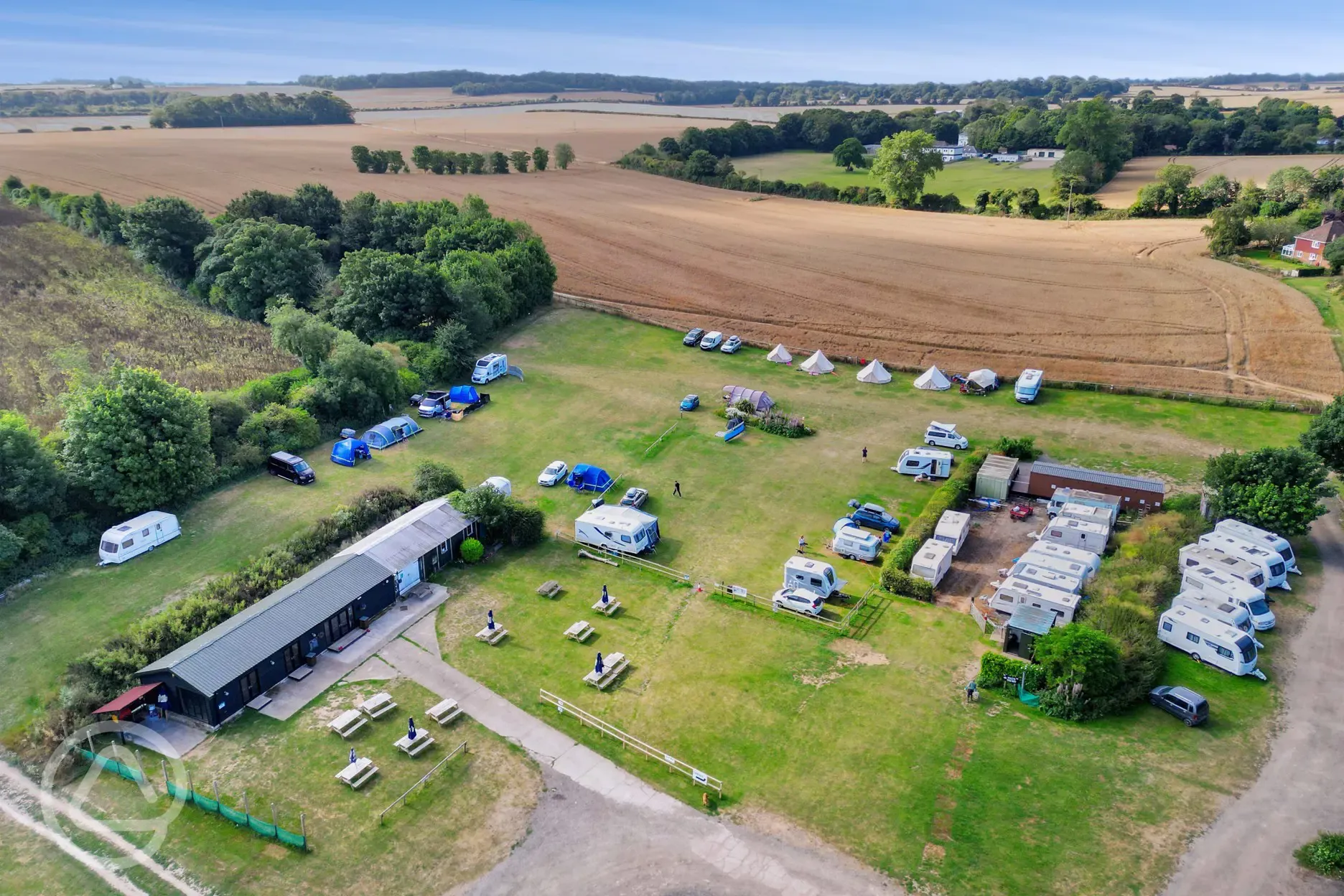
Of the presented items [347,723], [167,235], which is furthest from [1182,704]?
[167,235]

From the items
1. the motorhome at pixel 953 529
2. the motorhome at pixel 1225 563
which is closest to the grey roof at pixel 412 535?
the motorhome at pixel 953 529

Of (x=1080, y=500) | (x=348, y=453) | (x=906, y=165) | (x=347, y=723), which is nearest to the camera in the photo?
(x=347, y=723)

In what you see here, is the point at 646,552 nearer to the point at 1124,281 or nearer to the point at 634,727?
the point at 634,727

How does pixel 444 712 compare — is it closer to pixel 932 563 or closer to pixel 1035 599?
pixel 932 563

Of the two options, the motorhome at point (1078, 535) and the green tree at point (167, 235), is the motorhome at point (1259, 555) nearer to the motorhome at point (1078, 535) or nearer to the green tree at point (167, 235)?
the motorhome at point (1078, 535)

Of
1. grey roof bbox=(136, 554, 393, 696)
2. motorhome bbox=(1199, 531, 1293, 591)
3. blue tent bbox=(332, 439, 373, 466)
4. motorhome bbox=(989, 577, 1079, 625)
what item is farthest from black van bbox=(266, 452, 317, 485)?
motorhome bbox=(1199, 531, 1293, 591)

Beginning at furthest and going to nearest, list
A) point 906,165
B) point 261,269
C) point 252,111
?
point 252,111, point 906,165, point 261,269

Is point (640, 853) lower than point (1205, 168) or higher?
lower
